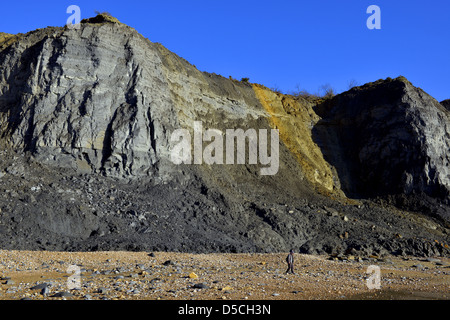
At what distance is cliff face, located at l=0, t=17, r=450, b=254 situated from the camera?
792 inches

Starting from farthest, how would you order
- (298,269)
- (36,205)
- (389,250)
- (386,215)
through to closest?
(386,215)
(389,250)
(36,205)
(298,269)

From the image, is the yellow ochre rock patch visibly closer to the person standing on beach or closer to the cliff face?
the cliff face

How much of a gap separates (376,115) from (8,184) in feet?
102

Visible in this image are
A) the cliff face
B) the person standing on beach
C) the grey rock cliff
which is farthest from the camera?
the grey rock cliff

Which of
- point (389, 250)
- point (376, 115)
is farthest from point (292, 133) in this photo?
point (389, 250)

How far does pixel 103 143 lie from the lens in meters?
24.5

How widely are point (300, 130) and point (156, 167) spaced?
1830 cm

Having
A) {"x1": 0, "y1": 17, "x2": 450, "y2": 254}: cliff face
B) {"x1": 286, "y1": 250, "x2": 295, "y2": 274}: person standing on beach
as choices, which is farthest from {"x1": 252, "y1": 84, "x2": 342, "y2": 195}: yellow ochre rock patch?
{"x1": 286, "y1": 250, "x2": 295, "y2": 274}: person standing on beach

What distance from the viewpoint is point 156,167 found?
24719 mm

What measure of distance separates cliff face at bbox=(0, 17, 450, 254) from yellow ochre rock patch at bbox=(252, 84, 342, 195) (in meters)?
0.25

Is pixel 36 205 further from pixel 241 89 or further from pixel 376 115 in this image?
pixel 376 115

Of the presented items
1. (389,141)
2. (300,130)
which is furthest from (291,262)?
(389,141)

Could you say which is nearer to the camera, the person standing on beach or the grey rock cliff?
the person standing on beach

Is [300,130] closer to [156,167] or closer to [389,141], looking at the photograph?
[389,141]
